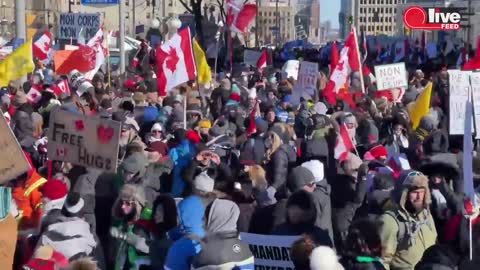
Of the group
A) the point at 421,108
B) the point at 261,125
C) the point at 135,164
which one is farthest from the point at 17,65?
the point at 135,164

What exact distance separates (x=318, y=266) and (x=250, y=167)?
13.0ft

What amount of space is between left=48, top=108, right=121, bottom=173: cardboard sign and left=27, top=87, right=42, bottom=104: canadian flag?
818 centimetres

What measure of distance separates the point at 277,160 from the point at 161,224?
337cm

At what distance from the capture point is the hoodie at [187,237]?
7367 millimetres

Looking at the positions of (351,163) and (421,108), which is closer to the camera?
(351,163)

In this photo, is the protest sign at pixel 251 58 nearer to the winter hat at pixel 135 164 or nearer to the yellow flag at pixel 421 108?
the yellow flag at pixel 421 108

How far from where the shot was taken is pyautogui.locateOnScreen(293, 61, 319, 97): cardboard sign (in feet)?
63.8

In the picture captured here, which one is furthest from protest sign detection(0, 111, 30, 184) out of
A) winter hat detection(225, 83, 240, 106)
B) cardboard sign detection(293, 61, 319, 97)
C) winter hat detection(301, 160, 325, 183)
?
cardboard sign detection(293, 61, 319, 97)

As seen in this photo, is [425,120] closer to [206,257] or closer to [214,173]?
[214,173]

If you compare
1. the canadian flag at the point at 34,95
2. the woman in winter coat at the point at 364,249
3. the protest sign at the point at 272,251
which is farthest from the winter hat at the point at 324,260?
the canadian flag at the point at 34,95

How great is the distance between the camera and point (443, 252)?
6934 mm

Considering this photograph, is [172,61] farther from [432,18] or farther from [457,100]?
[432,18]

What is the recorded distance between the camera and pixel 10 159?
318 inches

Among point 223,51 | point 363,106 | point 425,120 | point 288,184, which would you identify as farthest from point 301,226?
point 223,51
